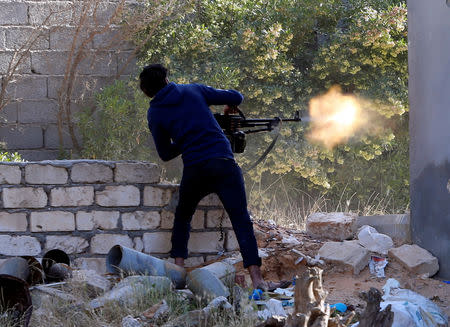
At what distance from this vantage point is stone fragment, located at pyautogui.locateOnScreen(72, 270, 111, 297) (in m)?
4.94

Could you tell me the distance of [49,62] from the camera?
9.25 meters

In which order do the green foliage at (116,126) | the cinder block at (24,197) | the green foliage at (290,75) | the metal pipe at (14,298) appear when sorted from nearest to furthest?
the metal pipe at (14,298)
the cinder block at (24,197)
the green foliage at (116,126)
the green foliage at (290,75)

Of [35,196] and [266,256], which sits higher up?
[35,196]

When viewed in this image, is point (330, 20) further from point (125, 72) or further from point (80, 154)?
point (80, 154)

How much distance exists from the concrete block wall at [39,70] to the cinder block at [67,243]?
3266mm

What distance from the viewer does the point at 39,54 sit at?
30.2 ft

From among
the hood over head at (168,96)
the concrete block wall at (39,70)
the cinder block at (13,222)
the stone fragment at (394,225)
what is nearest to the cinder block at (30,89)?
the concrete block wall at (39,70)

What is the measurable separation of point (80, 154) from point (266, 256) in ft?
12.7

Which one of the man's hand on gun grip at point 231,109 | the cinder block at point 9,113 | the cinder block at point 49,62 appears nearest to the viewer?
the man's hand on gun grip at point 231,109

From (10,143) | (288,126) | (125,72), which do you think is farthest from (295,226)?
(10,143)

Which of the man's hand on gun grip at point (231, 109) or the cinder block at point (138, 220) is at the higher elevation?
the man's hand on gun grip at point (231, 109)

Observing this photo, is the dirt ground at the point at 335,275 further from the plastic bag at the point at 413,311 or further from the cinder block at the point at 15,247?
the cinder block at the point at 15,247

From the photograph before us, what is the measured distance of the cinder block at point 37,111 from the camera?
919cm

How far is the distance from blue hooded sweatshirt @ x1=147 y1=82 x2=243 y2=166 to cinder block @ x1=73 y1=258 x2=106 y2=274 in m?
1.35
